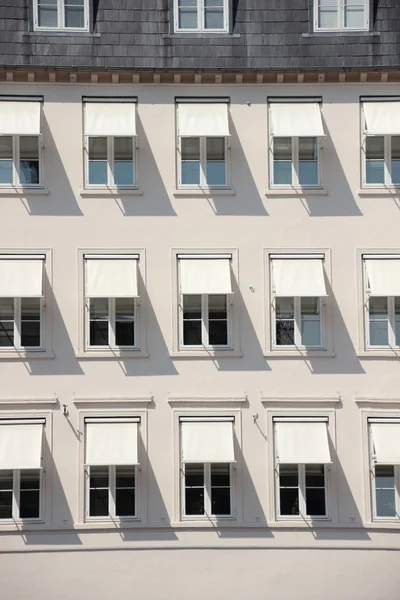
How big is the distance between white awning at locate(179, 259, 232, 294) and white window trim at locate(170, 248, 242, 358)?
191 millimetres

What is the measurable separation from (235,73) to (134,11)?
268 centimetres

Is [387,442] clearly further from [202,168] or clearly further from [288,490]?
[202,168]

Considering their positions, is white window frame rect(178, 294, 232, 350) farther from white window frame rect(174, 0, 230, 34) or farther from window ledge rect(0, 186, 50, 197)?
white window frame rect(174, 0, 230, 34)

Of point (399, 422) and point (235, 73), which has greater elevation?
point (235, 73)

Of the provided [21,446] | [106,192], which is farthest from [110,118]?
[21,446]

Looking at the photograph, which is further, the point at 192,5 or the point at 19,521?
the point at 192,5

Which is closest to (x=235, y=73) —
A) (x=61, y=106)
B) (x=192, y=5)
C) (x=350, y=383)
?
(x=192, y=5)

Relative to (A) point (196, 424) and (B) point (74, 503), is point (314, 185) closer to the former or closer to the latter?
(A) point (196, 424)

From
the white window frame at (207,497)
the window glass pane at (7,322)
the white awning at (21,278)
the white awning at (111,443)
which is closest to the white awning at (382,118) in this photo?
the white awning at (21,278)

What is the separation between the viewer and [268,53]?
65.6 feet

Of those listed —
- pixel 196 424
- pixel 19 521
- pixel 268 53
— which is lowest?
pixel 19 521

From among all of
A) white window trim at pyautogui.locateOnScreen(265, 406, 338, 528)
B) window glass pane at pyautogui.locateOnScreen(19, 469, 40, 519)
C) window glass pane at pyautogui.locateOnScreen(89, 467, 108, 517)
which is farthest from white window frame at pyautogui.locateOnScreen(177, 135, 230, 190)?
window glass pane at pyautogui.locateOnScreen(19, 469, 40, 519)

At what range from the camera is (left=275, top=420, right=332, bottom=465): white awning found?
18.9 m

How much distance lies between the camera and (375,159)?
66.3 feet
